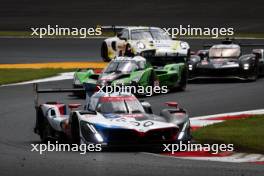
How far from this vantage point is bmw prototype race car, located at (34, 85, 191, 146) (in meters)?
16.8

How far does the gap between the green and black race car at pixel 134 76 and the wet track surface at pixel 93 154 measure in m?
0.42

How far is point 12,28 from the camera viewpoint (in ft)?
181

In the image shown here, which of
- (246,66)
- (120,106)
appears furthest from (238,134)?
(246,66)

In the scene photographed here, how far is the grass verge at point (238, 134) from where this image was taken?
1719 centimetres

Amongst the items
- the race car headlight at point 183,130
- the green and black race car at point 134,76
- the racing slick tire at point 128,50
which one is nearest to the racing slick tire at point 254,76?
the green and black race car at point 134,76

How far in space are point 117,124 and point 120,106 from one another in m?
1.12

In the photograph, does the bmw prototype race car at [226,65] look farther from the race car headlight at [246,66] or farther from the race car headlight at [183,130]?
the race car headlight at [183,130]

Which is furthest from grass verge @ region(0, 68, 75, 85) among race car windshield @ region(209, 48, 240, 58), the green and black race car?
race car windshield @ region(209, 48, 240, 58)

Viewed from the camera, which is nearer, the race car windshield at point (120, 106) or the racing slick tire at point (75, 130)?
the racing slick tire at point (75, 130)

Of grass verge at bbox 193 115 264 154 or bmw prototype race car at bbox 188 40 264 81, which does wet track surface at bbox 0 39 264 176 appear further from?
grass verge at bbox 193 115 264 154

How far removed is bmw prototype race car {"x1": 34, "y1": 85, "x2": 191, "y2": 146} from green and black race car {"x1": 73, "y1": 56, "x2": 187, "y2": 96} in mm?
7994

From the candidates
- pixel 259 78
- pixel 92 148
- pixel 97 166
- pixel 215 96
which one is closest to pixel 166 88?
pixel 215 96

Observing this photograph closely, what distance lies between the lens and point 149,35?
35281mm

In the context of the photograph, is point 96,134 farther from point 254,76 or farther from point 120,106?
point 254,76
